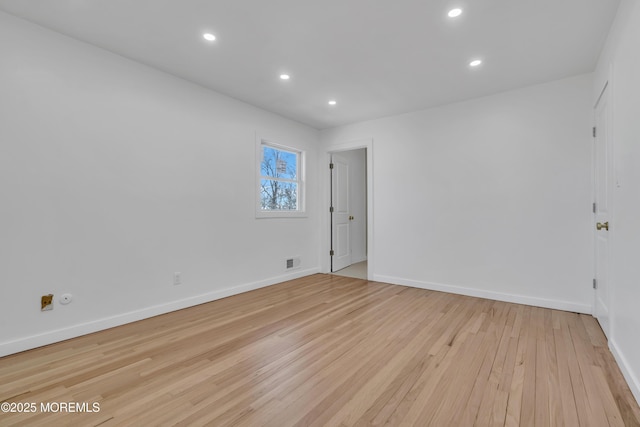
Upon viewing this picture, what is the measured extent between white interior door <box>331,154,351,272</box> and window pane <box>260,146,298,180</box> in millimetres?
733

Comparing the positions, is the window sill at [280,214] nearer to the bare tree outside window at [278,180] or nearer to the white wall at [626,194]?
the bare tree outside window at [278,180]

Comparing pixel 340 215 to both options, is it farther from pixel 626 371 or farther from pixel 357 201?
pixel 626 371

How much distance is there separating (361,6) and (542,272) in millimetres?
3268

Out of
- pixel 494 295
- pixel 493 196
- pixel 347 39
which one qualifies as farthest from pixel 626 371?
pixel 347 39

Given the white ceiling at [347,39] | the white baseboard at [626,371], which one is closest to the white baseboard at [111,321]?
the white ceiling at [347,39]

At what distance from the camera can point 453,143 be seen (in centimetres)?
381

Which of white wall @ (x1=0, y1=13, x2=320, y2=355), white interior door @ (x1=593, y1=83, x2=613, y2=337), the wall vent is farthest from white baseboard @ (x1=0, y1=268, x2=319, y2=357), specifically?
white interior door @ (x1=593, y1=83, x2=613, y2=337)

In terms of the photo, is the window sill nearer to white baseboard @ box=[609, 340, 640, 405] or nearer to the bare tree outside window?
the bare tree outside window

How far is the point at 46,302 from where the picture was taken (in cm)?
232

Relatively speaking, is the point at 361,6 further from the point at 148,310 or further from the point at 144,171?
the point at 148,310

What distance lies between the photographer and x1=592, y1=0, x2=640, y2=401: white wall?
1643 mm

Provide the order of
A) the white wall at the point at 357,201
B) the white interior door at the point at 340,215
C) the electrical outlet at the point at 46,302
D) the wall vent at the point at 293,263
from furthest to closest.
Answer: the white wall at the point at 357,201
the white interior door at the point at 340,215
the wall vent at the point at 293,263
the electrical outlet at the point at 46,302

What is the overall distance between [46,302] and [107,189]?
3.37 ft

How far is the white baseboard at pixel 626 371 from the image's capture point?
5.23 ft
